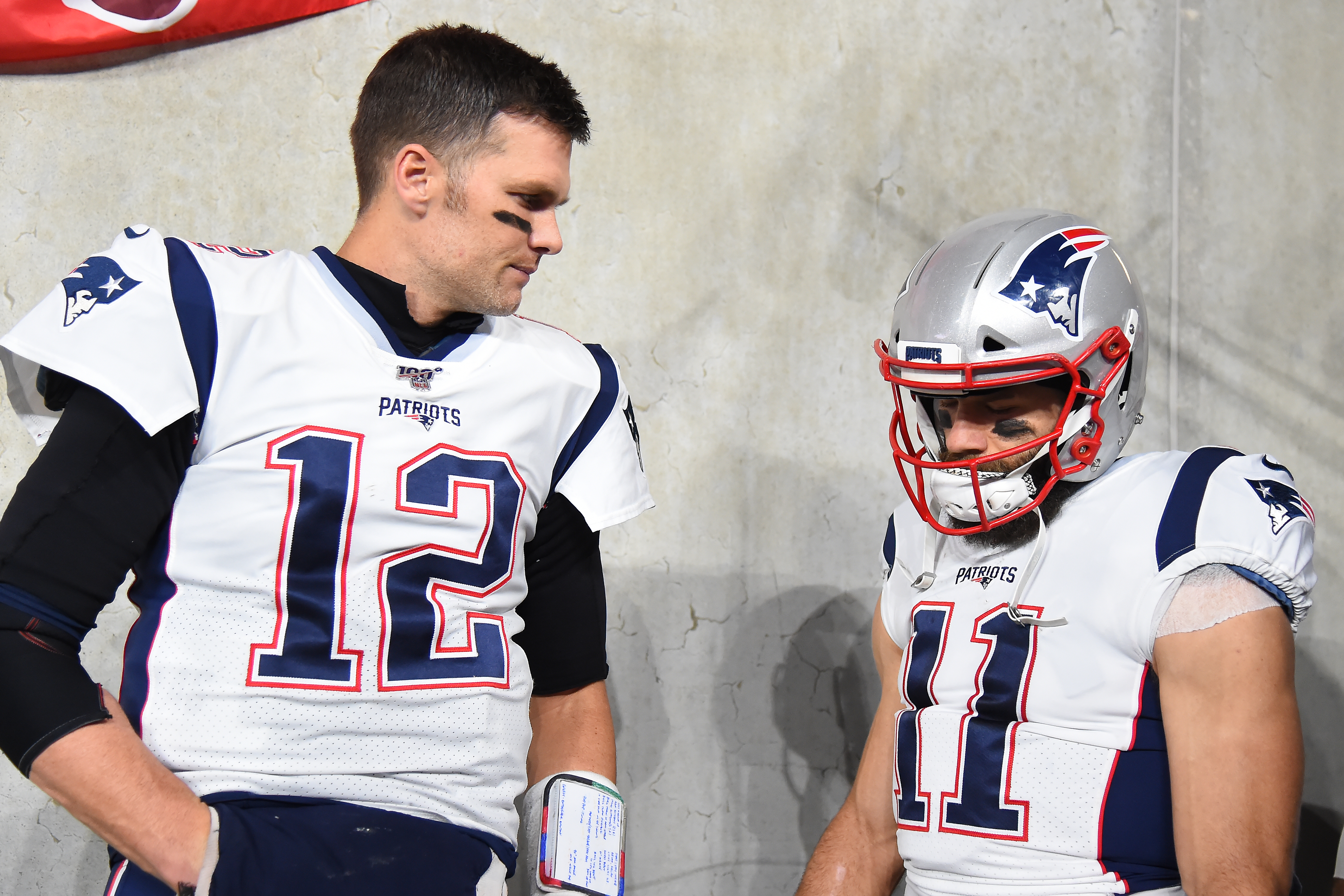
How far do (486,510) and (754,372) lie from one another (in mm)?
1046

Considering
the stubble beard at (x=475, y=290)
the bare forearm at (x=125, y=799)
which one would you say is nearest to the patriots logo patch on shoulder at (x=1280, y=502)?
the stubble beard at (x=475, y=290)

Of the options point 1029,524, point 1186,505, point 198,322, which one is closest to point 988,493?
point 1029,524

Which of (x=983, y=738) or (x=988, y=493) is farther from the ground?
(x=988, y=493)

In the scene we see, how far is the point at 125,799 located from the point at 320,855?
0.18 m

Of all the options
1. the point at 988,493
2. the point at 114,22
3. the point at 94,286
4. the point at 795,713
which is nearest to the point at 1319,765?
the point at 795,713

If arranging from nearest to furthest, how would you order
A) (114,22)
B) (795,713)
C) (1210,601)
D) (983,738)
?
(1210,601) < (983,738) < (114,22) < (795,713)

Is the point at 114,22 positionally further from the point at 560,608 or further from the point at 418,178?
the point at 560,608

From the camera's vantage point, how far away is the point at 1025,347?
1333 millimetres

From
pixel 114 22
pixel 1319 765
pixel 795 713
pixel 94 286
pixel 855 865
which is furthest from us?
pixel 1319 765

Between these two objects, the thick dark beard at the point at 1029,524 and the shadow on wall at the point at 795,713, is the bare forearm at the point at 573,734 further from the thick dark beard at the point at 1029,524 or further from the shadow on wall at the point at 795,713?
the shadow on wall at the point at 795,713

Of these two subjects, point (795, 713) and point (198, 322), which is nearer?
point (198, 322)

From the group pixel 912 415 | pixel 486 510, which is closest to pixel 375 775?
pixel 486 510

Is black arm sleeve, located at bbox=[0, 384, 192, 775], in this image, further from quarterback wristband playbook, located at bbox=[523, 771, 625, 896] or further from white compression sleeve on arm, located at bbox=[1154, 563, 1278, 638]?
white compression sleeve on arm, located at bbox=[1154, 563, 1278, 638]

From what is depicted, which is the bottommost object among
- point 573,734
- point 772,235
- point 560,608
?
point 573,734
